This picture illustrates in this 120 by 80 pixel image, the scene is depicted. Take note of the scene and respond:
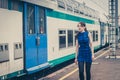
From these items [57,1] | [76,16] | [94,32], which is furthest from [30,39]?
[94,32]

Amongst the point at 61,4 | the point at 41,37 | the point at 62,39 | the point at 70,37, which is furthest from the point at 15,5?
the point at 70,37

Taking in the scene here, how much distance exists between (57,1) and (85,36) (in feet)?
17.5

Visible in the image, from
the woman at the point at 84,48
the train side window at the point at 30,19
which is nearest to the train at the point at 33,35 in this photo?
the train side window at the point at 30,19

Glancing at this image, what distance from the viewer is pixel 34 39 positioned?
1223 centimetres

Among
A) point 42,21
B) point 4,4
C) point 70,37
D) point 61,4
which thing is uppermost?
point 61,4

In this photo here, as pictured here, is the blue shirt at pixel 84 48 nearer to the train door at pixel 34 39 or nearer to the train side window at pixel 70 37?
the train door at pixel 34 39

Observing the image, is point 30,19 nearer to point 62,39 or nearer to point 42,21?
point 42,21

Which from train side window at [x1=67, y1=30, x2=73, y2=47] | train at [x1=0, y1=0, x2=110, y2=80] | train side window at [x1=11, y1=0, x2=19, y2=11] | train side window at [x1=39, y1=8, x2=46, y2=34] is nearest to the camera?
train at [x1=0, y1=0, x2=110, y2=80]

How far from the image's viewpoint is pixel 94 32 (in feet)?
87.8

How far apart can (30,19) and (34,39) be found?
0.70m

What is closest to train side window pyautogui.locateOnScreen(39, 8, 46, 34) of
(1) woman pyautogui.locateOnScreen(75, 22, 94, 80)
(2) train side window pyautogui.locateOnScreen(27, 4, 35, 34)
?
(2) train side window pyautogui.locateOnScreen(27, 4, 35, 34)

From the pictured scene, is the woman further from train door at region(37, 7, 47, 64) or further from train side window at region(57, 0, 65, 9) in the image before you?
train side window at region(57, 0, 65, 9)

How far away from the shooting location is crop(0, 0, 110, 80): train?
9.95 metres

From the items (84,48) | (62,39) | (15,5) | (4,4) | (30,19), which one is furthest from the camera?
(62,39)
